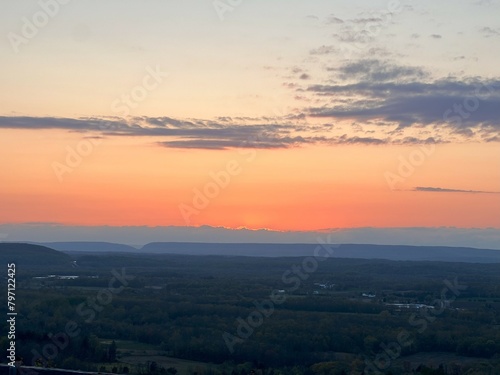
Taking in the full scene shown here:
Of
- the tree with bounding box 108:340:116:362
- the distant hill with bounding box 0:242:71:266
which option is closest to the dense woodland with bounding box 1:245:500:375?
the tree with bounding box 108:340:116:362

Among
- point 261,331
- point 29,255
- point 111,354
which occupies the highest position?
point 29,255

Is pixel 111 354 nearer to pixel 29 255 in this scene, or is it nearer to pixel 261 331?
pixel 261 331

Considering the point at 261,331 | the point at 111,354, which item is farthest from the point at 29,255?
the point at 111,354

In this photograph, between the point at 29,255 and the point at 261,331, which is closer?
the point at 261,331

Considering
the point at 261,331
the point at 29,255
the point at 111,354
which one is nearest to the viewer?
the point at 111,354

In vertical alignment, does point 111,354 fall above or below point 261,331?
below

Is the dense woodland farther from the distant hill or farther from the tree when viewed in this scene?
the distant hill

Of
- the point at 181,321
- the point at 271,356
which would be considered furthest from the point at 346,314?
the point at 271,356

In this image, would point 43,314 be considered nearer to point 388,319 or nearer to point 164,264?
point 388,319
